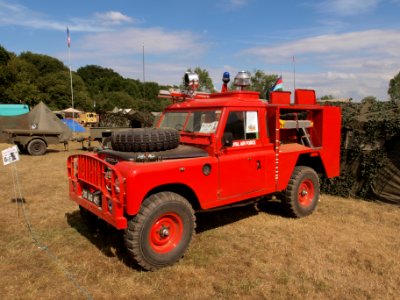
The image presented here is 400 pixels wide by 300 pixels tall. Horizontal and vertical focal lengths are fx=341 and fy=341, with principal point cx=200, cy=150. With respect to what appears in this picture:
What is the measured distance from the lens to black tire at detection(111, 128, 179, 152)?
4.63 meters

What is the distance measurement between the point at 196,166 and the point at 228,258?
1372 millimetres

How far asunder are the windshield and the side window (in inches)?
9.0

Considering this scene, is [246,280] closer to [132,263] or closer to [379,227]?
[132,263]

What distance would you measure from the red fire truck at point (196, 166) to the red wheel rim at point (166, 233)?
1cm

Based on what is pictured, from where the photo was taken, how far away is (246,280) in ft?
13.6

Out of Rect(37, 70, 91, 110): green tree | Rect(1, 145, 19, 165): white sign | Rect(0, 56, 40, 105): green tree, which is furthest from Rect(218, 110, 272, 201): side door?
Rect(37, 70, 91, 110): green tree

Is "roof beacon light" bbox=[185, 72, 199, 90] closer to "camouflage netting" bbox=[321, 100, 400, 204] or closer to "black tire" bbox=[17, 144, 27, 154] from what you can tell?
A: "camouflage netting" bbox=[321, 100, 400, 204]

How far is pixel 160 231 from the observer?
4.42 m

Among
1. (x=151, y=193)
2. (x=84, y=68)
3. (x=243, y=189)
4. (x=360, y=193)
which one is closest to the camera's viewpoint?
(x=151, y=193)

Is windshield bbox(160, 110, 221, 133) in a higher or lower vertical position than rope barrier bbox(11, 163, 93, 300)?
higher

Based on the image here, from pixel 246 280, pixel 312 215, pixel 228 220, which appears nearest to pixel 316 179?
pixel 312 215

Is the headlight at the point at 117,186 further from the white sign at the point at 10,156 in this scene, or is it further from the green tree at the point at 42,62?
the green tree at the point at 42,62

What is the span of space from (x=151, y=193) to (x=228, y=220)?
2.35 meters

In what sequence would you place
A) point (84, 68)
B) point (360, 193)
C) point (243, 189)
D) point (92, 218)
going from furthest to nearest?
point (84, 68), point (360, 193), point (92, 218), point (243, 189)
